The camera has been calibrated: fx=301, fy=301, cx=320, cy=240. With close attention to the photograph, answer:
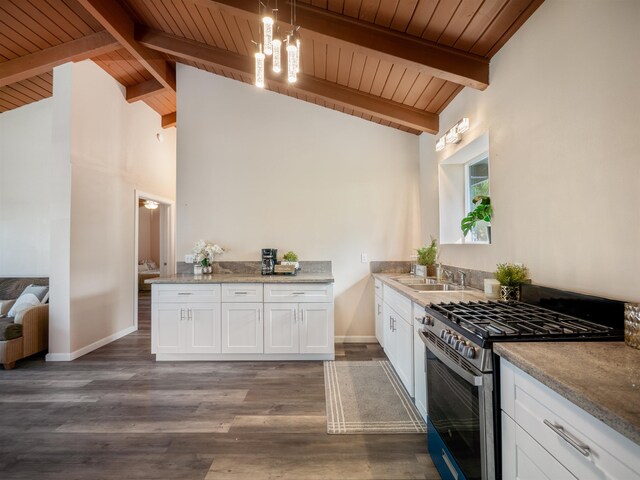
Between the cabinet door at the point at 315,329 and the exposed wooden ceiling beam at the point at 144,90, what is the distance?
369cm

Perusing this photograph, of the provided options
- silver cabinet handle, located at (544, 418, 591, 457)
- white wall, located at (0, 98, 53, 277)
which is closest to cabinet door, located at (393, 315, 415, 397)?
silver cabinet handle, located at (544, 418, 591, 457)

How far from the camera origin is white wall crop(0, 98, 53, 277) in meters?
4.13

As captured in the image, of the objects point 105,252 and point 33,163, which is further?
A: point 33,163

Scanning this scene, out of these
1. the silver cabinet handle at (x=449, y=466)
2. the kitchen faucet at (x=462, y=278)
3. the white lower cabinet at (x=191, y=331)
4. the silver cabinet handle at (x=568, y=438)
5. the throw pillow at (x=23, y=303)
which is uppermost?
the kitchen faucet at (x=462, y=278)

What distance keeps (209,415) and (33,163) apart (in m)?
4.42

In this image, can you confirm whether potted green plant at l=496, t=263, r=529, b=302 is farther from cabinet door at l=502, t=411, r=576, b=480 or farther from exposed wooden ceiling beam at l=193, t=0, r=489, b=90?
exposed wooden ceiling beam at l=193, t=0, r=489, b=90

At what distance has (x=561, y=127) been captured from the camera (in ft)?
5.48

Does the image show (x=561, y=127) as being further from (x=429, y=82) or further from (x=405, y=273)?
(x=405, y=273)

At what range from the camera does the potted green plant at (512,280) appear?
1.96m

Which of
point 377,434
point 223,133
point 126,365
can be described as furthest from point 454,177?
point 126,365

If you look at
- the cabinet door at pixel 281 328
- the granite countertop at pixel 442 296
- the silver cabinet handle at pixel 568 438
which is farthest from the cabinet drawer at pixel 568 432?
the cabinet door at pixel 281 328

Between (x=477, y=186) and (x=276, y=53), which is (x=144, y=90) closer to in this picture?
(x=276, y=53)

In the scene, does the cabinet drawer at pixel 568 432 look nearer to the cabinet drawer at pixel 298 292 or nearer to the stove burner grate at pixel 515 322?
the stove burner grate at pixel 515 322

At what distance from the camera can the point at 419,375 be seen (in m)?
2.18
